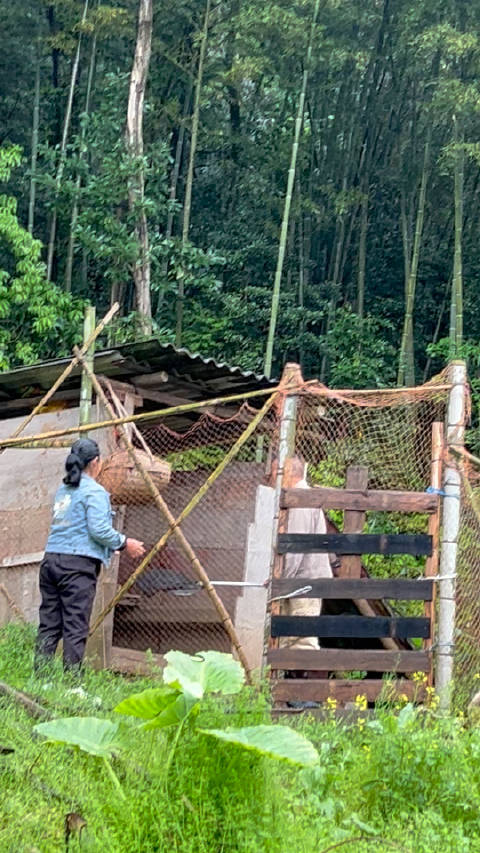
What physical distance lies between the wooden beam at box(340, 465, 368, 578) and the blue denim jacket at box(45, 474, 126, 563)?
1282 mm

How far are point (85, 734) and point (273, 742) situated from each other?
68 cm

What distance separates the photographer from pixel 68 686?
582 centimetres

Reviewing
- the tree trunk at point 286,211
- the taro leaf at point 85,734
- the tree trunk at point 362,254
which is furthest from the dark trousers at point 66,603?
the tree trunk at point 362,254

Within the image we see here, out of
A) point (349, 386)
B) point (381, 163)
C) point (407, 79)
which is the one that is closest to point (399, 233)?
point (381, 163)

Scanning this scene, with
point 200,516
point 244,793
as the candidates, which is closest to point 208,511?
point 200,516

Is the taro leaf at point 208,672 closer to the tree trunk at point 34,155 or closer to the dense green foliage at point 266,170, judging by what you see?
the dense green foliage at point 266,170

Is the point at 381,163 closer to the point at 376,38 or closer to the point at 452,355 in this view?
the point at 376,38

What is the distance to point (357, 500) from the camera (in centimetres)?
600

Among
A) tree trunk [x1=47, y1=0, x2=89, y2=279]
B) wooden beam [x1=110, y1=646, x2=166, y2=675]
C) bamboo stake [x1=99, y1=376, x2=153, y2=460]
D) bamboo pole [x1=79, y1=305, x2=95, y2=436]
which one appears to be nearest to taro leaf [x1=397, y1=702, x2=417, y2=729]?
bamboo stake [x1=99, y1=376, x2=153, y2=460]

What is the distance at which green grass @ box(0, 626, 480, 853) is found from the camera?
357cm

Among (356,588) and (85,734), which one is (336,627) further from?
(85,734)

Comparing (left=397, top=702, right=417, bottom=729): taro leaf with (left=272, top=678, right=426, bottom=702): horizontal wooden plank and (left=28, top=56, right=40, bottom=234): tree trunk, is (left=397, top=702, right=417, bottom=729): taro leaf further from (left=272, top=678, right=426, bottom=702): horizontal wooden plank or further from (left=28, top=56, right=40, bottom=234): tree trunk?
(left=28, top=56, right=40, bottom=234): tree trunk

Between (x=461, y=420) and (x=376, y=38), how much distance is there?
13.8 meters

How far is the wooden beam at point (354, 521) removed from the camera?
650cm
